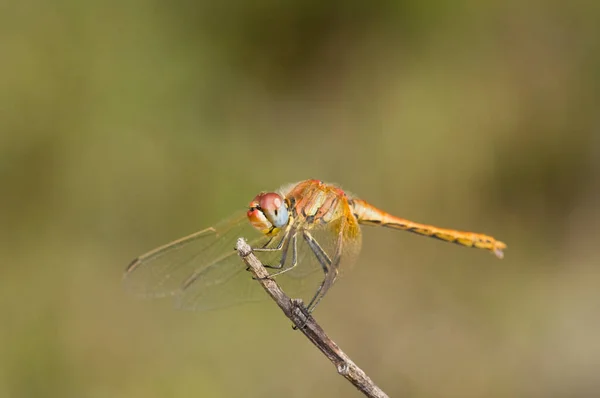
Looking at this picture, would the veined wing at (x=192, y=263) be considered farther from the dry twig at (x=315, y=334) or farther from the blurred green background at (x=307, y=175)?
the blurred green background at (x=307, y=175)

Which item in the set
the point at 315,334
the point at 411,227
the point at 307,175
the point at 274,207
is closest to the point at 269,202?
the point at 274,207

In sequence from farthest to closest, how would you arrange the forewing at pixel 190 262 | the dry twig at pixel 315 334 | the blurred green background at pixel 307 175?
the blurred green background at pixel 307 175 → the forewing at pixel 190 262 → the dry twig at pixel 315 334

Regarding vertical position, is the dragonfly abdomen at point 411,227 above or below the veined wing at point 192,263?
above

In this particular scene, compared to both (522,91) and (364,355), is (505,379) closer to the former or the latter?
(364,355)

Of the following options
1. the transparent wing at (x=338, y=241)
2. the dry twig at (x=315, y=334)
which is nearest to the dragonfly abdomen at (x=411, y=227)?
the transparent wing at (x=338, y=241)

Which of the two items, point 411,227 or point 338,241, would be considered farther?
point 411,227

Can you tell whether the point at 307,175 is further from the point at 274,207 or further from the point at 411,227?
the point at 274,207

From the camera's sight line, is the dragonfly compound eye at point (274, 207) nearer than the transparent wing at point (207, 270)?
Yes
